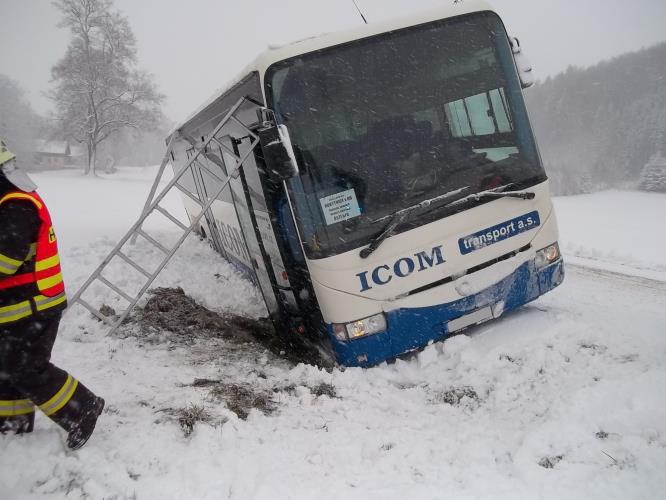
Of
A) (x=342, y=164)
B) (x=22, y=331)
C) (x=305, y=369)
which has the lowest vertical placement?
(x=305, y=369)

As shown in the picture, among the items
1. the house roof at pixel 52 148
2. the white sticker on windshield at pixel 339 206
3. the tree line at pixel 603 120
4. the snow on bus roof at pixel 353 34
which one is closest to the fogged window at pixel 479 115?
the snow on bus roof at pixel 353 34

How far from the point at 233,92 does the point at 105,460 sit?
3747 millimetres

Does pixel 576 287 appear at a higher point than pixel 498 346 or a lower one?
lower

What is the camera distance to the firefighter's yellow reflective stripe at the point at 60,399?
3.05 m

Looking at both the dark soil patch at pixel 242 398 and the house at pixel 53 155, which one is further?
the house at pixel 53 155

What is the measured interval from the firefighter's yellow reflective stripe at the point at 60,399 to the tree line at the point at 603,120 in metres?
55.6

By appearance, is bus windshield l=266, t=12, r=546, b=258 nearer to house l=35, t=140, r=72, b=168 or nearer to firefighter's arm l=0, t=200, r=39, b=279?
firefighter's arm l=0, t=200, r=39, b=279

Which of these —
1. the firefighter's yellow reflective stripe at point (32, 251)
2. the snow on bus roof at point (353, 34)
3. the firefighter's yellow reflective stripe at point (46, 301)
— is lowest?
the firefighter's yellow reflective stripe at point (46, 301)

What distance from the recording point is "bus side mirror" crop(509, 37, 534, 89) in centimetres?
462

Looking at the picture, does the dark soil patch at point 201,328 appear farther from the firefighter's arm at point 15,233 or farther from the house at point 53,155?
the house at point 53,155

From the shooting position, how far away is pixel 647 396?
3.30 m

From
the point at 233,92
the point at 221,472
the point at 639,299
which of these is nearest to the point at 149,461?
the point at 221,472

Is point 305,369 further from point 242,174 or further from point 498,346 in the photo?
point 242,174

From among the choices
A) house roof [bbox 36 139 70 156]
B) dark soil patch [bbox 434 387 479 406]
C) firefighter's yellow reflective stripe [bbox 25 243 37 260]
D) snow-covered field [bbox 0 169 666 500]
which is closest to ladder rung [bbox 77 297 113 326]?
snow-covered field [bbox 0 169 666 500]
